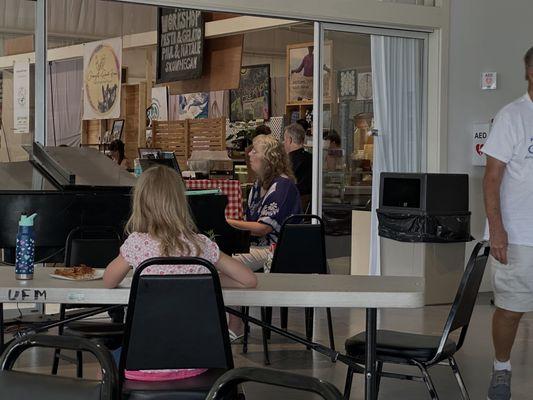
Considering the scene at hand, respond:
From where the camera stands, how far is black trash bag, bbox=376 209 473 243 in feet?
26.2

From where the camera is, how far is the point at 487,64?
918 cm

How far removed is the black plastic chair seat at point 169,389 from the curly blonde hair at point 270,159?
11.2 feet

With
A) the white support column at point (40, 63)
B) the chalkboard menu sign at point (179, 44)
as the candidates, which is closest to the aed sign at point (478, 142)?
the chalkboard menu sign at point (179, 44)

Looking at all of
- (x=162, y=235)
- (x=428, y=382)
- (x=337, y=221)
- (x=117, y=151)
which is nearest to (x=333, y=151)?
(x=337, y=221)

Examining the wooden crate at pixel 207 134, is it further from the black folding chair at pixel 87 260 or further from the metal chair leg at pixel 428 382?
the metal chair leg at pixel 428 382

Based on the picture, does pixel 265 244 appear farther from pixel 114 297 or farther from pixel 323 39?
pixel 114 297

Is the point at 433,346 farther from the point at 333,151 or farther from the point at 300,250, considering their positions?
the point at 333,151

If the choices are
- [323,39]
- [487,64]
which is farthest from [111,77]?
[487,64]

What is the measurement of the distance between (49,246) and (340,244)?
11.8ft

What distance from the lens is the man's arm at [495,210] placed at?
4.54m

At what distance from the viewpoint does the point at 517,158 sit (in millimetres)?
4566

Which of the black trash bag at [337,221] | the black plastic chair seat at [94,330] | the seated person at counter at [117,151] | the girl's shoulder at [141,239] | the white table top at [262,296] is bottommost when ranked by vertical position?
the black plastic chair seat at [94,330]

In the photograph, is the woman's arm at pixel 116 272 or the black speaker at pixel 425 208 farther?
the black speaker at pixel 425 208

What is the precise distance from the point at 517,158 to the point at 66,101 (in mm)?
5736
